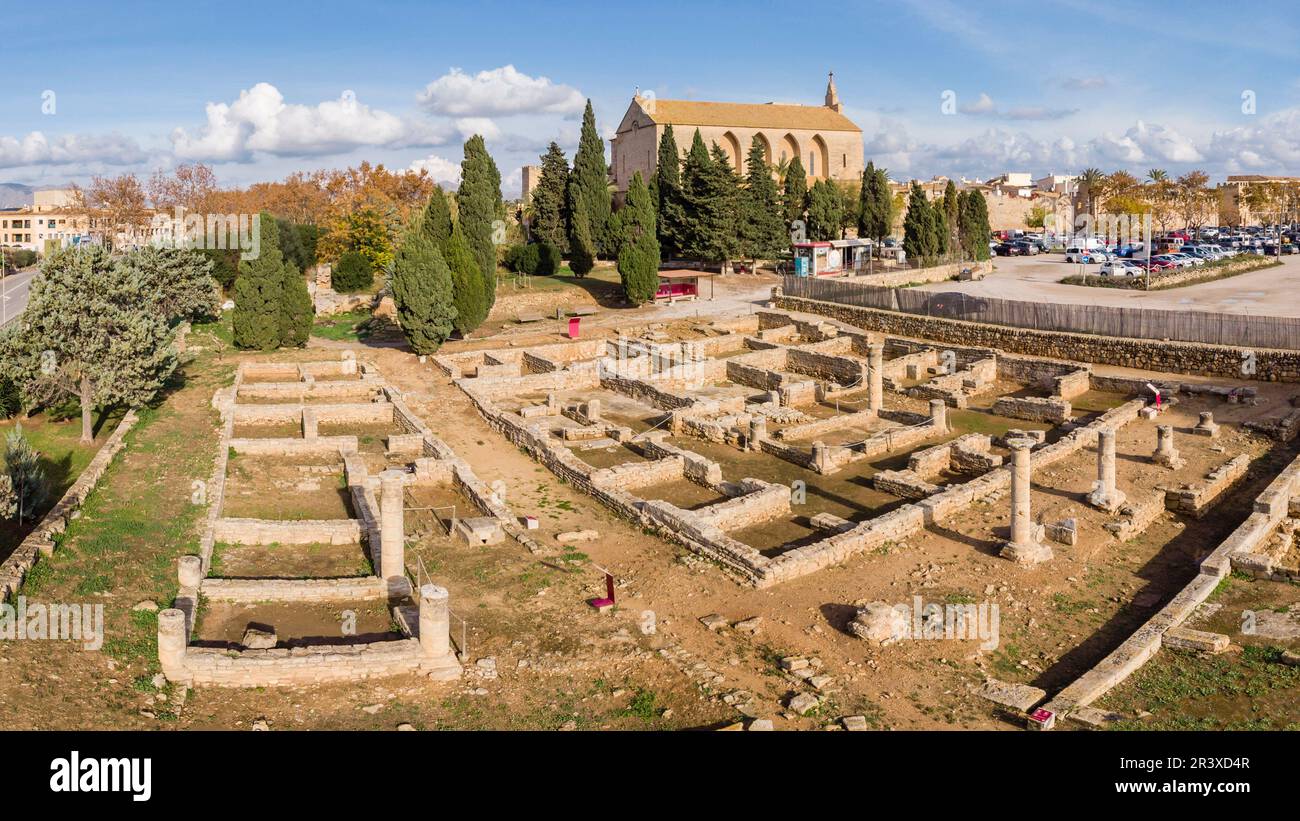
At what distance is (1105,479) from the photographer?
702 inches

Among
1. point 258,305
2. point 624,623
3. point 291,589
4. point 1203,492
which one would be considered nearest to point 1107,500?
point 1203,492

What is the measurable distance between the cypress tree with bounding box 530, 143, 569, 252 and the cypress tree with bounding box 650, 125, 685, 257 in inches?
189

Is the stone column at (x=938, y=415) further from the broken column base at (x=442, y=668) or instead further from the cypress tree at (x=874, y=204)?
the cypress tree at (x=874, y=204)

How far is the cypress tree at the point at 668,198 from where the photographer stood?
163 ft

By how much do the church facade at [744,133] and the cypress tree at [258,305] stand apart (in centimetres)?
3680

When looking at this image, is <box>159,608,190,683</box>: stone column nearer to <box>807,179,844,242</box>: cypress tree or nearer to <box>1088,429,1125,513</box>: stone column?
<box>1088,429,1125,513</box>: stone column

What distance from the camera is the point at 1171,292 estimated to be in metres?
40.8

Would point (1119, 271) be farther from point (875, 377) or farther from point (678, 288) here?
point (875, 377)

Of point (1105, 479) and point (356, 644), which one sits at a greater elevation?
point (1105, 479)

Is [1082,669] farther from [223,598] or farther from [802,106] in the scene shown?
[802,106]

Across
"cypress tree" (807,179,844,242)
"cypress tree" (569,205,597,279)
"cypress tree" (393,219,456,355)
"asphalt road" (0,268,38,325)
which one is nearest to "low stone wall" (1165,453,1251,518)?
"cypress tree" (393,219,456,355)

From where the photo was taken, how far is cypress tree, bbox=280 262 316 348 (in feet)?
102
